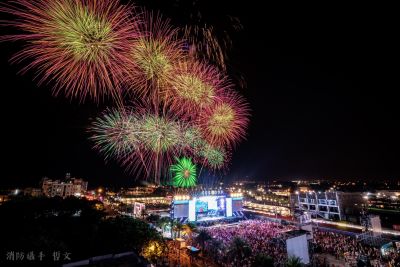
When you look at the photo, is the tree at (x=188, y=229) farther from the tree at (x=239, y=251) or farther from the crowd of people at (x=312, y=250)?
the tree at (x=239, y=251)

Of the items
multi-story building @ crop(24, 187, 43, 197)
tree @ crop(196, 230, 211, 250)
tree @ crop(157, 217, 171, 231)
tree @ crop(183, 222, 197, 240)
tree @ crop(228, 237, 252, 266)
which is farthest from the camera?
multi-story building @ crop(24, 187, 43, 197)

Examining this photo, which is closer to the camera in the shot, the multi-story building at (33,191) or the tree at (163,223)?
the tree at (163,223)

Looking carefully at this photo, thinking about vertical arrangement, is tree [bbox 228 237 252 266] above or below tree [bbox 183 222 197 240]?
above

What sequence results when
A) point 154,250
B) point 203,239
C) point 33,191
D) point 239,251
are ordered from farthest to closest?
point 33,191, point 203,239, point 239,251, point 154,250

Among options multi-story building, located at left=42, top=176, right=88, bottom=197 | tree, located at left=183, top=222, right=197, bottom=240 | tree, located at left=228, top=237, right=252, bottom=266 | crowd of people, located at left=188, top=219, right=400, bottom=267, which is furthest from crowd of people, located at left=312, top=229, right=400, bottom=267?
multi-story building, located at left=42, top=176, right=88, bottom=197

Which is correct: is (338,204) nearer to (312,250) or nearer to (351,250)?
(351,250)

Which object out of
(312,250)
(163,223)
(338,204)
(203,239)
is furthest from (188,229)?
(338,204)

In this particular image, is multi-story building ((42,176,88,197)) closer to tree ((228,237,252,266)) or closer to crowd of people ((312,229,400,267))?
tree ((228,237,252,266))

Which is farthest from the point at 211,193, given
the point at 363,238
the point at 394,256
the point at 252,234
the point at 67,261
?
the point at 67,261

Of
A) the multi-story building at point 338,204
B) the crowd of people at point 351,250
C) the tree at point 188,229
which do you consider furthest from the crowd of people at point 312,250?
the multi-story building at point 338,204
